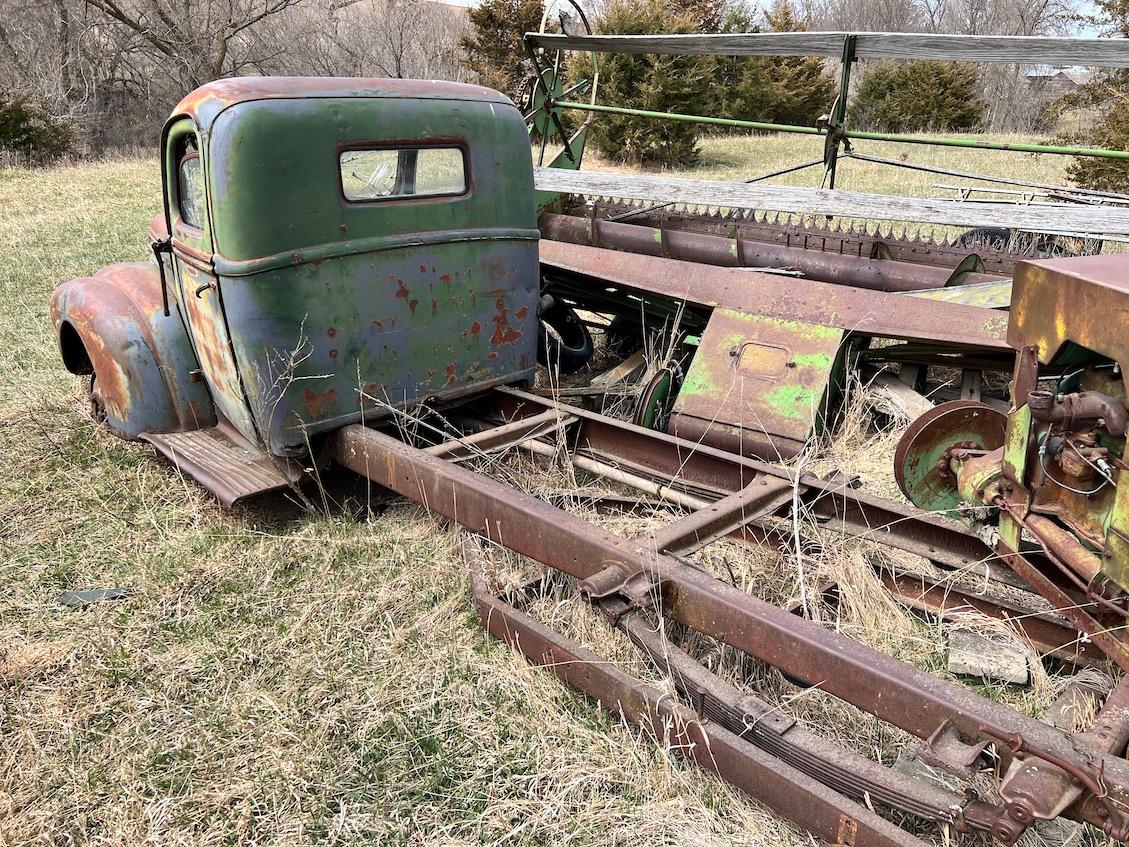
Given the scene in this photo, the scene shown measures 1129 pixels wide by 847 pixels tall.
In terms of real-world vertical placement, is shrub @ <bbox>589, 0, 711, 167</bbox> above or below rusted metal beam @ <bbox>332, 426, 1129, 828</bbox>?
above

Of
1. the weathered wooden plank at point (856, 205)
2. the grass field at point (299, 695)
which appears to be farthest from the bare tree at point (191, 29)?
the grass field at point (299, 695)

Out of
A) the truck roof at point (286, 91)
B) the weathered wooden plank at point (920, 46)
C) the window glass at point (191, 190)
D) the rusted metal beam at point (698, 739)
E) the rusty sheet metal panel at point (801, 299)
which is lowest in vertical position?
the rusted metal beam at point (698, 739)

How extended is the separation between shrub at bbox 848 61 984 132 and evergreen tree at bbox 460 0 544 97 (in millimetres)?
9614

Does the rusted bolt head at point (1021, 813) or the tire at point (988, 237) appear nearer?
the rusted bolt head at point (1021, 813)

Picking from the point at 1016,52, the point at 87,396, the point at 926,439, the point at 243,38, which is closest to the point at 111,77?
the point at 243,38

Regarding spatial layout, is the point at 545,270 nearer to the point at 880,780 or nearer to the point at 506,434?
the point at 506,434

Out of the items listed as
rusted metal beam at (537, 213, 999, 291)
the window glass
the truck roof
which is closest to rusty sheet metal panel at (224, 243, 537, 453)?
the window glass

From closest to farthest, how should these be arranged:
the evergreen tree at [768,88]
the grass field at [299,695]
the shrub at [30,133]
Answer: the grass field at [299,695] → the shrub at [30,133] → the evergreen tree at [768,88]

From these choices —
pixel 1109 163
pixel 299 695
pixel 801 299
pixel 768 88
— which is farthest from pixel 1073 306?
pixel 768 88

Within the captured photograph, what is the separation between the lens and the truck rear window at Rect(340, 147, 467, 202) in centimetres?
353

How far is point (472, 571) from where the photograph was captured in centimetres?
314

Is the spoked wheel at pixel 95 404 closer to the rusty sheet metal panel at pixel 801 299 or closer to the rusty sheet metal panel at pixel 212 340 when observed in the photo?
the rusty sheet metal panel at pixel 212 340

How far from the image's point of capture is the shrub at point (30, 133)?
1878 cm

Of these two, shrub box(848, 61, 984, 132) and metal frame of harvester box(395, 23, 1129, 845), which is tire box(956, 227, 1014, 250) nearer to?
metal frame of harvester box(395, 23, 1129, 845)
